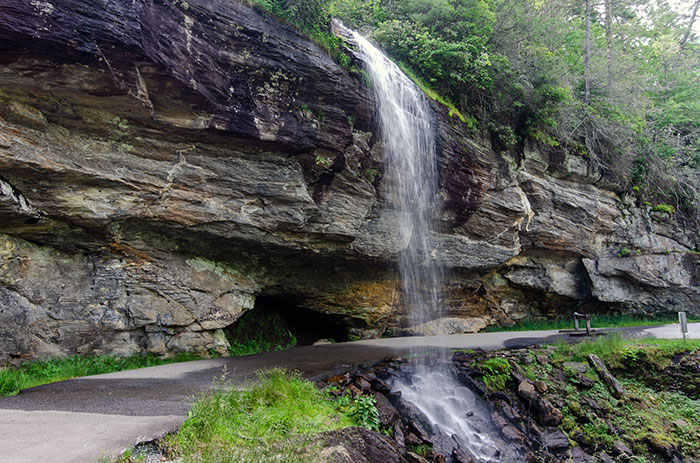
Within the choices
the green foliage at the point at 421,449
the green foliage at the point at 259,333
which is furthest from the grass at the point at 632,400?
the green foliage at the point at 259,333

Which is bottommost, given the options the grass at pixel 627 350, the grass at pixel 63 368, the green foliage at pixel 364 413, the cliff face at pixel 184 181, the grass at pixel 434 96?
the grass at pixel 627 350

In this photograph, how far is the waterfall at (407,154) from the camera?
30.7ft

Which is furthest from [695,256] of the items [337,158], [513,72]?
[337,158]

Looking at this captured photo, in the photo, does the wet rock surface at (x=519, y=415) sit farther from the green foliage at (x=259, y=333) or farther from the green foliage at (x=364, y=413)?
the green foliage at (x=259, y=333)

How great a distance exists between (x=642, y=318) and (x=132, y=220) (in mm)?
17784

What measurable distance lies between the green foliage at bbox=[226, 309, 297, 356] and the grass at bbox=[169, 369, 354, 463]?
5.35m

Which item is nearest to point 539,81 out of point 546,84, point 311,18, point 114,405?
point 546,84

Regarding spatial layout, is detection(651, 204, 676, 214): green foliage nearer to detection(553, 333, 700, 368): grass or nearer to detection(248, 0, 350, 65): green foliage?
detection(553, 333, 700, 368): grass

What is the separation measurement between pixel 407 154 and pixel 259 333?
21.3 ft

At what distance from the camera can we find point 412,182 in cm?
1008

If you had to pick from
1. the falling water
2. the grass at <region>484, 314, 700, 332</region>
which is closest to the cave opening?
the falling water

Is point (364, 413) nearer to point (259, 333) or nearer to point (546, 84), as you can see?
point (259, 333)

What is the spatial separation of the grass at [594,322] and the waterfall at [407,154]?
5150 mm

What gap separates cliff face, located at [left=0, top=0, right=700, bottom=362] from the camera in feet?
19.6
